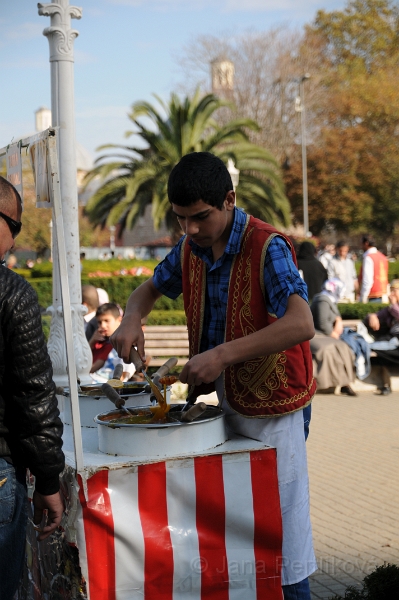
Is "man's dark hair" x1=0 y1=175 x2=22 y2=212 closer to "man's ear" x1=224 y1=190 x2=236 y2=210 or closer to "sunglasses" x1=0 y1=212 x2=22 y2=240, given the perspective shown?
"sunglasses" x1=0 y1=212 x2=22 y2=240

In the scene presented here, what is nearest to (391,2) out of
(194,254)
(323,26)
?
(323,26)

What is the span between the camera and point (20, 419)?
7.13 feet

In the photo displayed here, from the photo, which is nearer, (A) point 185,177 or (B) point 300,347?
(A) point 185,177

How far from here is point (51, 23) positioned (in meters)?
6.58

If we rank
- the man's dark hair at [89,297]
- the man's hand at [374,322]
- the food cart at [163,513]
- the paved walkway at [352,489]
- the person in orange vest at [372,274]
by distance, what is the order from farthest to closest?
1. the person in orange vest at [372,274]
2. the man's hand at [374,322]
3. the man's dark hair at [89,297]
4. the paved walkway at [352,489]
5. the food cart at [163,513]

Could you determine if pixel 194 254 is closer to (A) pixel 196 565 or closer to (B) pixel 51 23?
(A) pixel 196 565

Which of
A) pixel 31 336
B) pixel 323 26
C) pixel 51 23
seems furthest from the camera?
pixel 323 26

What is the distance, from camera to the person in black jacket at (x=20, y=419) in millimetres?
2131

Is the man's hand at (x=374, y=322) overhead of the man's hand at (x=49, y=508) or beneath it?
beneath

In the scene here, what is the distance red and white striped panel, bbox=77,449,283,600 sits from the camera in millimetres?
2410

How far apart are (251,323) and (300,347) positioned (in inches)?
8.4

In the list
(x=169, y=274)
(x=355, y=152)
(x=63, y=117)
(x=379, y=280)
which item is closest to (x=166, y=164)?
(x=379, y=280)

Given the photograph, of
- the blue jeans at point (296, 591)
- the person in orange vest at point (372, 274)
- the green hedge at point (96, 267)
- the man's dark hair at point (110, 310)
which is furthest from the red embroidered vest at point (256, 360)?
the green hedge at point (96, 267)

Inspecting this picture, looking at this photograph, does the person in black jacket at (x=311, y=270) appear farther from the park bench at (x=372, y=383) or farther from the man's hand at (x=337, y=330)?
the park bench at (x=372, y=383)
